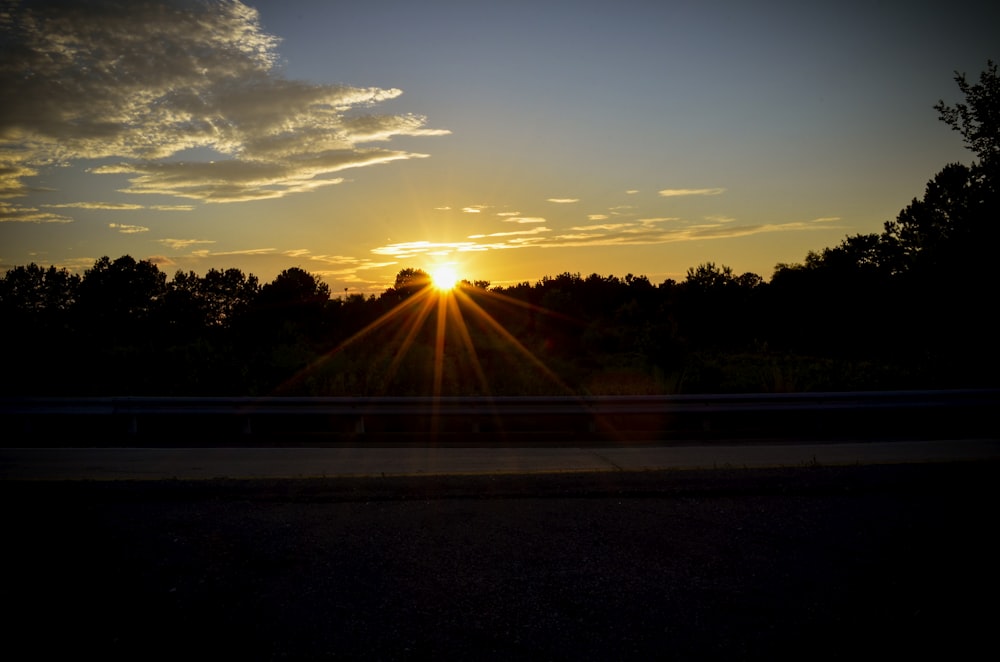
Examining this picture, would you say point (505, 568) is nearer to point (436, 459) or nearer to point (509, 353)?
point (436, 459)

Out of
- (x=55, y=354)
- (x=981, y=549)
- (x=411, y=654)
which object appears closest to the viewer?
(x=411, y=654)

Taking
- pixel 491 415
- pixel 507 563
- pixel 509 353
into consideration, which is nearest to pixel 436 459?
pixel 491 415

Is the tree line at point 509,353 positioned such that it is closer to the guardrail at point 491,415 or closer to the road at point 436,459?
the guardrail at point 491,415

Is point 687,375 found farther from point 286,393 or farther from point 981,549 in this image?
point 981,549

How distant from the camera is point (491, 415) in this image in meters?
12.9

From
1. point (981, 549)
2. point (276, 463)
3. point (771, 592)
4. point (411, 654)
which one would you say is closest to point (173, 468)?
point (276, 463)

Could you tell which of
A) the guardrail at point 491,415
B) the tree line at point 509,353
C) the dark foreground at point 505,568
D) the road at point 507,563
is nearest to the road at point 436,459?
the road at point 507,563

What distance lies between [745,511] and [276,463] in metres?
5.69

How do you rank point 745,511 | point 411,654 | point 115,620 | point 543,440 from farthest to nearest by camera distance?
1. point 543,440
2. point 745,511
3. point 115,620
4. point 411,654

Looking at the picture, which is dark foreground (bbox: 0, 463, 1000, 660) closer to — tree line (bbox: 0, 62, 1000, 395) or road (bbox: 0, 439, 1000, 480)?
road (bbox: 0, 439, 1000, 480)

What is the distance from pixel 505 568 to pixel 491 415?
7588mm

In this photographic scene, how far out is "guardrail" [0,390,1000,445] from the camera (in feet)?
40.7

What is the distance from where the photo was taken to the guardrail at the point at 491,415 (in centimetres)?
1241

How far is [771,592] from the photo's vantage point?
4.84m
